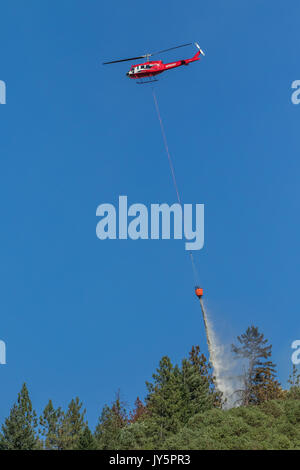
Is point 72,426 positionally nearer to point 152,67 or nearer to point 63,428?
point 63,428

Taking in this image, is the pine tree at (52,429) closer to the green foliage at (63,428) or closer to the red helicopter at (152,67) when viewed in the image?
the green foliage at (63,428)

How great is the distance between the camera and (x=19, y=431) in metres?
71.4

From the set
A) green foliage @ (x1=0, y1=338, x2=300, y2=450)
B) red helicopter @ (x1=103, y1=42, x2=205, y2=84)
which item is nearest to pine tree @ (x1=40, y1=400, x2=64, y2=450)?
green foliage @ (x1=0, y1=338, x2=300, y2=450)

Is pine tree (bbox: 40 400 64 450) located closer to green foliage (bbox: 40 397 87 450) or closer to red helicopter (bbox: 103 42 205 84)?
green foliage (bbox: 40 397 87 450)

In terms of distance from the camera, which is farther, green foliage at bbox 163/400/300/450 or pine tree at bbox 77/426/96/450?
green foliage at bbox 163/400/300/450

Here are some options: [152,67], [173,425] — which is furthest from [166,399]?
[152,67]

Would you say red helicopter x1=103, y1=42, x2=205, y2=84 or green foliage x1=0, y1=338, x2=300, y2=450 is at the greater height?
red helicopter x1=103, y1=42, x2=205, y2=84

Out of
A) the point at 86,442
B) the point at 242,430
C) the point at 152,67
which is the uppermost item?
the point at 152,67

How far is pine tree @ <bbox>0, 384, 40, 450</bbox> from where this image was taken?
71312 millimetres

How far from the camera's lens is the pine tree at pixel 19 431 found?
71.3m

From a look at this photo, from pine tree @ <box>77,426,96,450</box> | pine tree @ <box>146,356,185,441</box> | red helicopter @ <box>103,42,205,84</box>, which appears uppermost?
red helicopter @ <box>103,42,205,84</box>
